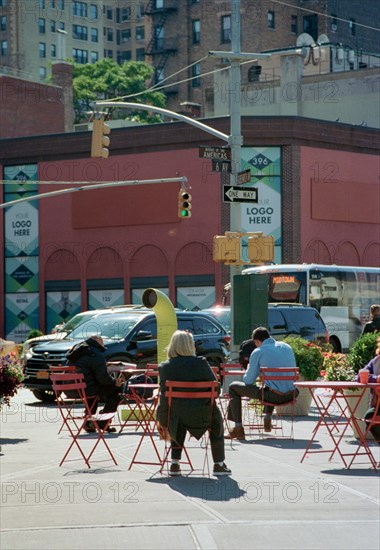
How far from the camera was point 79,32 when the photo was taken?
12912cm

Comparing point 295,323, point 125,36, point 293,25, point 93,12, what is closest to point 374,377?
point 295,323

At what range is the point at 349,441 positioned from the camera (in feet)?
52.1

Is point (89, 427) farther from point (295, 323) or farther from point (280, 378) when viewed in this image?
point (295, 323)

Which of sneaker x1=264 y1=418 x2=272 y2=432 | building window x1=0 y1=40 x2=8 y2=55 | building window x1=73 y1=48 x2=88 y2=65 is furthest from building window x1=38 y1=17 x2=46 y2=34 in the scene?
sneaker x1=264 y1=418 x2=272 y2=432

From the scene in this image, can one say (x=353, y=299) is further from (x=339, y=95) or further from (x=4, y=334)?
(x=339, y=95)

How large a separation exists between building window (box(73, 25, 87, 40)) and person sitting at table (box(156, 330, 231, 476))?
11867 centimetres

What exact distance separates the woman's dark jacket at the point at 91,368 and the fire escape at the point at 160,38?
7966 cm

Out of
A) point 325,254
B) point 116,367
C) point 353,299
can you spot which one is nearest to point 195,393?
point 116,367

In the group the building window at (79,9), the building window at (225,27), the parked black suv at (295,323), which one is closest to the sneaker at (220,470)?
the parked black suv at (295,323)

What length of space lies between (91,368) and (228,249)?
9.30 meters

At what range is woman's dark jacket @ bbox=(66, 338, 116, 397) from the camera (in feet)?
56.1

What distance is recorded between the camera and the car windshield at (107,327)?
1001 inches

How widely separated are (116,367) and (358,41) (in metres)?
75.4

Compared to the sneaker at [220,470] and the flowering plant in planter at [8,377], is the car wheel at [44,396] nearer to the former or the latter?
A: the flowering plant in planter at [8,377]
